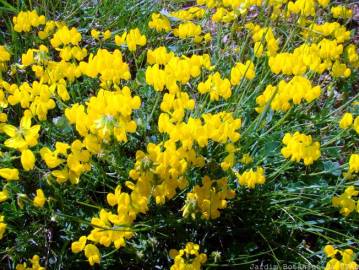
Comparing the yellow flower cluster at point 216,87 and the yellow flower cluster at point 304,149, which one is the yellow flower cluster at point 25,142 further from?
the yellow flower cluster at point 304,149

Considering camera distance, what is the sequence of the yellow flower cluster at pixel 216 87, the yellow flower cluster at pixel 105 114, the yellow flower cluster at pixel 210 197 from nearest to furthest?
the yellow flower cluster at pixel 105 114, the yellow flower cluster at pixel 210 197, the yellow flower cluster at pixel 216 87

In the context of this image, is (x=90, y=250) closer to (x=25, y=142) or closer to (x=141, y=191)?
(x=141, y=191)

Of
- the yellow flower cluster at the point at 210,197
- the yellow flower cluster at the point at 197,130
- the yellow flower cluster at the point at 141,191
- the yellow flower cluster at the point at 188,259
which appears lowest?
the yellow flower cluster at the point at 188,259

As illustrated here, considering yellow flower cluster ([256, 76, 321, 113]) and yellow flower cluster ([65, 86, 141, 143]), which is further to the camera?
yellow flower cluster ([256, 76, 321, 113])

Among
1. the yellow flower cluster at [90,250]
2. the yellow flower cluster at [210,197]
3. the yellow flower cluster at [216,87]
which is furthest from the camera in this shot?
the yellow flower cluster at [216,87]

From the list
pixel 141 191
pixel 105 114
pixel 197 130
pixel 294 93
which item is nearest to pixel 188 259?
pixel 141 191

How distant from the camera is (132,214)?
6.23 ft

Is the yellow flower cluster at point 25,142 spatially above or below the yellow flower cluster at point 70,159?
above

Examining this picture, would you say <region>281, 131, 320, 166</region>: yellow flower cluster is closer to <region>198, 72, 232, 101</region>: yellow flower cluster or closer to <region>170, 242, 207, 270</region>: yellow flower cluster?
<region>198, 72, 232, 101</region>: yellow flower cluster

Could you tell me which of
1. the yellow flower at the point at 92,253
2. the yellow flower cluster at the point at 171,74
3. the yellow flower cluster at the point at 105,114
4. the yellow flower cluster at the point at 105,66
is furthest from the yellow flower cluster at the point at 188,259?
the yellow flower cluster at the point at 105,66

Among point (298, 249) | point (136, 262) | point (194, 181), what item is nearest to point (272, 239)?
point (298, 249)

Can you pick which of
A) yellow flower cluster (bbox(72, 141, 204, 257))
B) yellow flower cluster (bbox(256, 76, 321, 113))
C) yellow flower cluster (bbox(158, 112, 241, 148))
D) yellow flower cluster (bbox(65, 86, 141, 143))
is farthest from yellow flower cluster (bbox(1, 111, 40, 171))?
yellow flower cluster (bbox(256, 76, 321, 113))

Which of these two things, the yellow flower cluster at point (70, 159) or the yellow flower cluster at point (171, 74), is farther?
the yellow flower cluster at point (171, 74)

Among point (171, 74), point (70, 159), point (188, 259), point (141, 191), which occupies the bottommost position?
point (188, 259)
